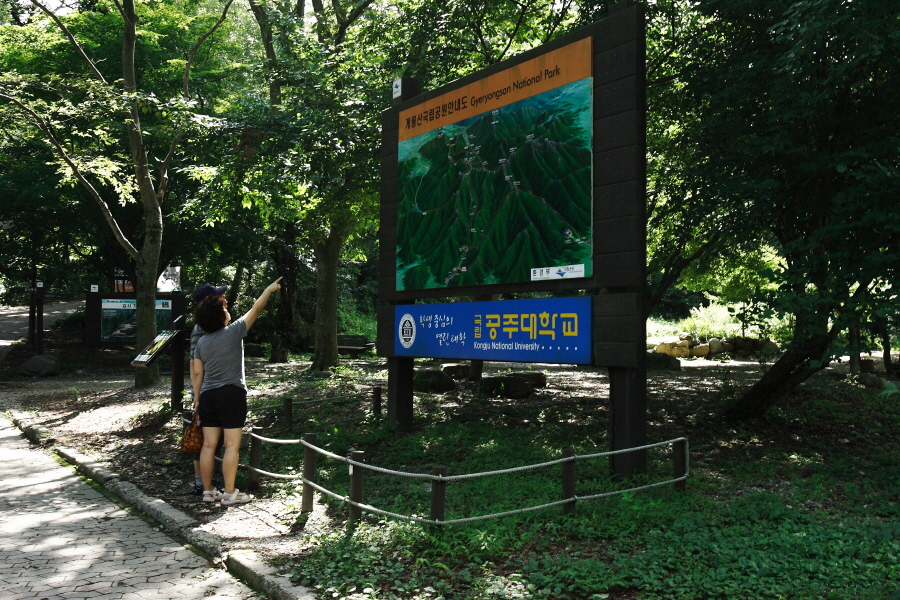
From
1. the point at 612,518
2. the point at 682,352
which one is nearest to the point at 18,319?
the point at 682,352

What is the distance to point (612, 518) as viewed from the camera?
5824 millimetres

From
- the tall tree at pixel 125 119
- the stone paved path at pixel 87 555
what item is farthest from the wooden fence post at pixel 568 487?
the tall tree at pixel 125 119

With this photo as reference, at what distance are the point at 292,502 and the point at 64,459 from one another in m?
4.57

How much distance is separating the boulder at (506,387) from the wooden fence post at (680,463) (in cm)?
697

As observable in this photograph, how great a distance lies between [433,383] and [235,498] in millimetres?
8085

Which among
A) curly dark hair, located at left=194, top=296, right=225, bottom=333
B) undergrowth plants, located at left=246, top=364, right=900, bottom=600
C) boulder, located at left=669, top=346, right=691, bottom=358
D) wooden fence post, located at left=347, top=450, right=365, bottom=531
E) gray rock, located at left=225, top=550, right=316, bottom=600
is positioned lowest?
gray rock, located at left=225, top=550, right=316, bottom=600

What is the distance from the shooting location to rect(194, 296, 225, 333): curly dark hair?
7023mm

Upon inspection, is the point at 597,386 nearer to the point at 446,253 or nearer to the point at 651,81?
the point at 651,81

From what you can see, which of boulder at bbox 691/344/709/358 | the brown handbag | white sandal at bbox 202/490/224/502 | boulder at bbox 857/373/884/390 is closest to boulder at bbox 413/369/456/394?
the brown handbag

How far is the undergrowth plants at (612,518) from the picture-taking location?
4500mm

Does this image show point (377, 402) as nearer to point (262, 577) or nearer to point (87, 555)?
point (87, 555)

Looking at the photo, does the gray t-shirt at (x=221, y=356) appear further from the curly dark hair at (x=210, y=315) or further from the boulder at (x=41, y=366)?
the boulder at (x=41, y=366)

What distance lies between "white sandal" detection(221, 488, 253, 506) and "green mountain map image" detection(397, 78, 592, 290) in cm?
372

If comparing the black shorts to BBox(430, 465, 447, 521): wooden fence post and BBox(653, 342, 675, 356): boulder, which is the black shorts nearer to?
BBox(430, 465, 447, 521): wooden fence post
